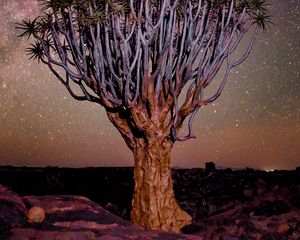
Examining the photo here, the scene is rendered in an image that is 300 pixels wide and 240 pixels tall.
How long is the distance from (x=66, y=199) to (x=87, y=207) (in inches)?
17.3

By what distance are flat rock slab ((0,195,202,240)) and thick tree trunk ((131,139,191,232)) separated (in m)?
1.25

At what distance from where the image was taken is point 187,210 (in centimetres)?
923

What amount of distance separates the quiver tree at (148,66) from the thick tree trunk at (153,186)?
0.02 metres

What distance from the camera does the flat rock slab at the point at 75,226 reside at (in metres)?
4.89

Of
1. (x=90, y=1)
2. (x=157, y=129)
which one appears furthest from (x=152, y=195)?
(x=90, y=1)

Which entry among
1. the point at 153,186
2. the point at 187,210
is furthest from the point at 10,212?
the point at 187,210

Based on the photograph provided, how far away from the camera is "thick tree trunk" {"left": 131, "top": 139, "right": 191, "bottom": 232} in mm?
7254

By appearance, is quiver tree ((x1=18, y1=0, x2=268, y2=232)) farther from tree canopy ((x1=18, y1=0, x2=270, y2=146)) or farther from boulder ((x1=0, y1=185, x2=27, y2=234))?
boulder ((x1=0, y1=185, x2=27, y2=234))

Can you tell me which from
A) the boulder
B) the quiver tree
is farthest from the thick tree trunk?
the boulder

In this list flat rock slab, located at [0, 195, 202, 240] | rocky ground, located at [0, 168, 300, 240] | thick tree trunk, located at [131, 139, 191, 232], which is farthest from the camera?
thick tree trunk, located at [131, 139, 191, 232]

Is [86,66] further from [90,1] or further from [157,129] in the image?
[157,129]

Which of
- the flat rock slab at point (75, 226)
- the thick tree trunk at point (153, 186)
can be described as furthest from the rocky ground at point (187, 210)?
the thick tree trunk at point (153, 186)

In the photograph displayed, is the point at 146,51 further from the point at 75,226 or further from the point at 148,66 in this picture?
the point at 75,226

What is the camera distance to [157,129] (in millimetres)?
7152
